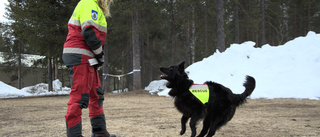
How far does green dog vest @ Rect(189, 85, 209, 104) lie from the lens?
3.75 meters

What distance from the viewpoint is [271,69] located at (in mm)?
11367

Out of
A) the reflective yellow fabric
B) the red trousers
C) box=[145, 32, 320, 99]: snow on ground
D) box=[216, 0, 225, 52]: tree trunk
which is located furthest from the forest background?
the red trousers

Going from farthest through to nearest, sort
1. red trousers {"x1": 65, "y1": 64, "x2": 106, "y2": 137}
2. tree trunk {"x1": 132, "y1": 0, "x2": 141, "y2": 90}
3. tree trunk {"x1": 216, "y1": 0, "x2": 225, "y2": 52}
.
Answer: tree trunk {"x1": 132, "y1": 0, "x2": 141, "y2": 90} → tree trunk {"x1": 216, "y1": 0, "x2": 225, "y2": 52} → red trousers {"x1": 65, "y1": 64, "x2": 106, "y2": 137}

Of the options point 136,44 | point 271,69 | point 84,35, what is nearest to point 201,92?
point 84,35

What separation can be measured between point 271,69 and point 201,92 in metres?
9.07

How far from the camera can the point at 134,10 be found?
15.2 meters

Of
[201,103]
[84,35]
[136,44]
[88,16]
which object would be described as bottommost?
[201,103]

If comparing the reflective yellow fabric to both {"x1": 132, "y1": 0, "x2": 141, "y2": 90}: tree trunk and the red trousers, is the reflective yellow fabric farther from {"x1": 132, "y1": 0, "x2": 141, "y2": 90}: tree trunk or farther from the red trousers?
{"x1": 132, "y1": 0, "x2": 141, "y2": 90}: tree trunk

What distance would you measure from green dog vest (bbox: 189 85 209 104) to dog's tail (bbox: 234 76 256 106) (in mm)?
636

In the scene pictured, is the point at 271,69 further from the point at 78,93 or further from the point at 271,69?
the point at 78,93

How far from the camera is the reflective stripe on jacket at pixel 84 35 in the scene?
2.98 meters

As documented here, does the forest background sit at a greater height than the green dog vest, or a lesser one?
greater

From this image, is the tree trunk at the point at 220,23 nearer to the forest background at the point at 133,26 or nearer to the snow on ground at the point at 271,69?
the forest background at the point at 133,26

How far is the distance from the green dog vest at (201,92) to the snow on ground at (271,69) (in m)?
6.69
